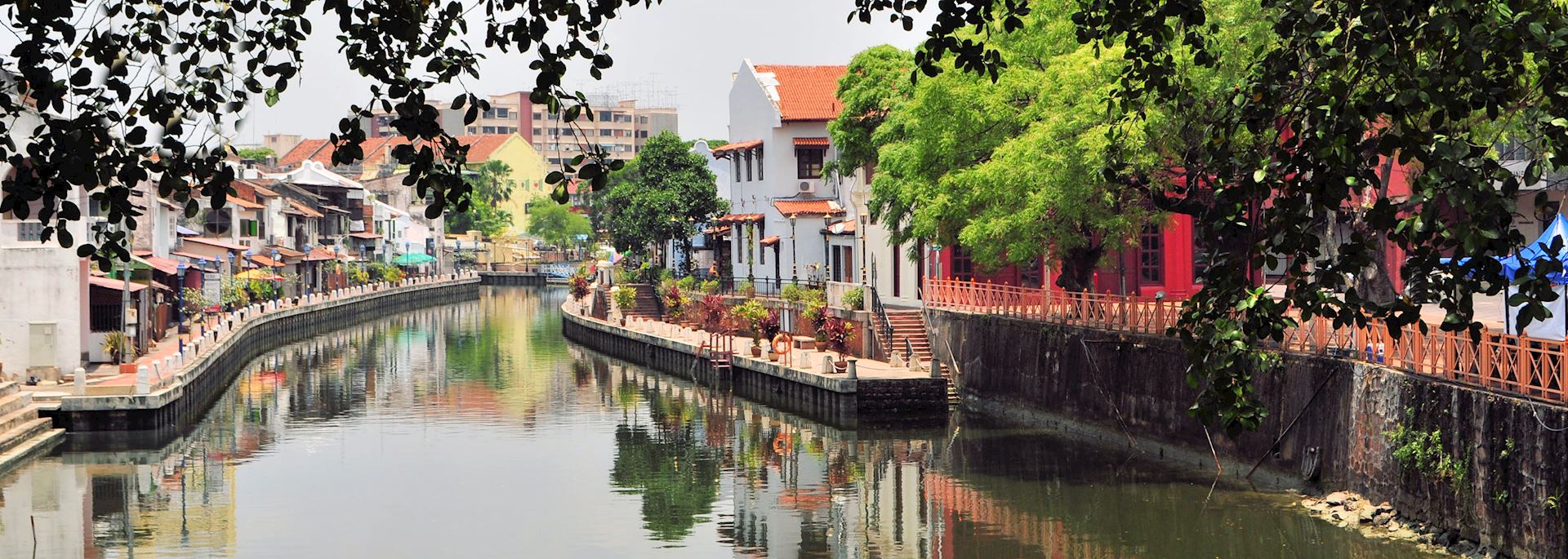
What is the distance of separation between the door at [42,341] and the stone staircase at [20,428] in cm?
448

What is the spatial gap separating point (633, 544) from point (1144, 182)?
12.7m

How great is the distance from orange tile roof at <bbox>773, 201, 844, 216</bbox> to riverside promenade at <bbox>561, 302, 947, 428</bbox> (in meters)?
5.57

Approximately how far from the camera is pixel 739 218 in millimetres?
74500

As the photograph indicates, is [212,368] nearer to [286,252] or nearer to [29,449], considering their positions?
[29,449]

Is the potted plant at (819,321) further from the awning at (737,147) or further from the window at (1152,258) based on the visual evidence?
the awning at (737,147)

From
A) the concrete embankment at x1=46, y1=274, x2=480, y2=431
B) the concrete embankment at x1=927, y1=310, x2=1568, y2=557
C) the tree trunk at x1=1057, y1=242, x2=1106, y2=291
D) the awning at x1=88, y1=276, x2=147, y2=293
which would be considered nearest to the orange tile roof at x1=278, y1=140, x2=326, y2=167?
the concrete embankment at x1=46, y1=274, x2=480, y2=431

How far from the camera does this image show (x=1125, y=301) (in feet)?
122

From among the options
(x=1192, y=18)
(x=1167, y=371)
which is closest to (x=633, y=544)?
(x=1167, y=371)

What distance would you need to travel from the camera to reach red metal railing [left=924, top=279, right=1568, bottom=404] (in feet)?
73.4

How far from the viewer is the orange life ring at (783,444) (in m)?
40.3

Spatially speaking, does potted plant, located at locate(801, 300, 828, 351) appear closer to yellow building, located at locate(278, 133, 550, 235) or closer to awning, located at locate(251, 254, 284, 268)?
awning, located at locate(251, 254, 284, 268)

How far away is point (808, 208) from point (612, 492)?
32841 mm

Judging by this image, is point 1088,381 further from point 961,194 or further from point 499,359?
point 499,359

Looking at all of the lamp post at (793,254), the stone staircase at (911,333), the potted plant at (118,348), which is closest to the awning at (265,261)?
the lamp post at (793,254)
